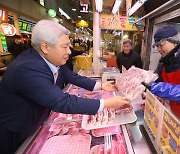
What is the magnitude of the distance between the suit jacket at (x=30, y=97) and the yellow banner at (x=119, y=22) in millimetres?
4598

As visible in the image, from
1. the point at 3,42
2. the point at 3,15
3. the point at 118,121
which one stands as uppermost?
the point at 3,15

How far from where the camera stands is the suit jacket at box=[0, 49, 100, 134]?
4.76ft

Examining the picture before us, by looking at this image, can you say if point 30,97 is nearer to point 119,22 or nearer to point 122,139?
point 122,139

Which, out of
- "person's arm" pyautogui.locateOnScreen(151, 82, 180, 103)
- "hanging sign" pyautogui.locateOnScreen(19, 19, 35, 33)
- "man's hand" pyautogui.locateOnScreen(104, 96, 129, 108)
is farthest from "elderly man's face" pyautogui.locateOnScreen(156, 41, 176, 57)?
"hanging sign" pyautogui.locateOnScreen(19, 19, 35, 33)

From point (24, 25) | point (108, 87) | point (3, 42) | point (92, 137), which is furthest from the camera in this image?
point (24, 25)

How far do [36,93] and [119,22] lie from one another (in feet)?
17.7

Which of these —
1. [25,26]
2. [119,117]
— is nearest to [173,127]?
[119,117]

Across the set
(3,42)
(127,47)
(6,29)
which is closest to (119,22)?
(127,47)

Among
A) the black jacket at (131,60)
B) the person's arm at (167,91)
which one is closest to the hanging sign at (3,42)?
the black jacket at (131,60)

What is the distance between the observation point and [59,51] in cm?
162

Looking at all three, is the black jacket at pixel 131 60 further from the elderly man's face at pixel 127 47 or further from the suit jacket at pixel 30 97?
the suit jacket at pixel 30 97

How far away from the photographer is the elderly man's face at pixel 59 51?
1.59 metres

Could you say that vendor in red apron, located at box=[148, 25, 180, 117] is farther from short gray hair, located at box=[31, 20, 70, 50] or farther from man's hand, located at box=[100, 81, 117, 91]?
short gray hair, located at box=[31, 20, 70, 50]

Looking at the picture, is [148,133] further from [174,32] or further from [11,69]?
[174,32]
